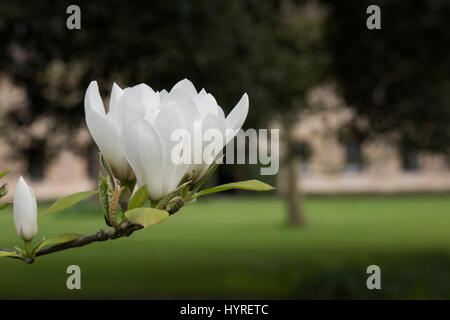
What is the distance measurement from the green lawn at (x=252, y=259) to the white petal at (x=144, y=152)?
733 cm

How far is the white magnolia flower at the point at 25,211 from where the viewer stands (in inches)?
27.7

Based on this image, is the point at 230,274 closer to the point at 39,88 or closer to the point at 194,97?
the point at 39,88

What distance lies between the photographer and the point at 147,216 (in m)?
0.64

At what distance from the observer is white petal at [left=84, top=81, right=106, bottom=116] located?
643 millimetres

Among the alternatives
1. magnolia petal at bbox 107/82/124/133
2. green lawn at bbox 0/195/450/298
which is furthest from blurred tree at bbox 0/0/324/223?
magnolia petal at bbox 107/82/124/133

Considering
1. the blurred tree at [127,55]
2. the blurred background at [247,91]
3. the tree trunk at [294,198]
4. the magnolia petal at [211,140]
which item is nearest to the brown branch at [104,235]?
the magnolia petal at [211,140]

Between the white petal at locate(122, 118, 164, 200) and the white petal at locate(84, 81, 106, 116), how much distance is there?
0.04 metres

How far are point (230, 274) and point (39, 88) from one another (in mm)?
5417

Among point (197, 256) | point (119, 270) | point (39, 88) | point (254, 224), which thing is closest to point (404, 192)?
point (254, 224)

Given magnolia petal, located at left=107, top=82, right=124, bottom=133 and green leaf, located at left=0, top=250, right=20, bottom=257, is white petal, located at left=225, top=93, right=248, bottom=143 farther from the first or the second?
green leaf, located at left=0, top=250, right=20, bottom=257

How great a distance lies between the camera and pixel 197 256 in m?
14.0

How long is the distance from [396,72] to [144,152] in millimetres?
8175

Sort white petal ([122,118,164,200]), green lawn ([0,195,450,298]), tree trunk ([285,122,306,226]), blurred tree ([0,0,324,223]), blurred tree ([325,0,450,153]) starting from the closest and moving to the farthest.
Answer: white petal ([122,118,164,200]) < blurred tree ([0,0,324,223]) < blurred tree ([325,0,450,153]) < green lawn ([0,195,450,298]) < tree trunk ([285,122,306,226])

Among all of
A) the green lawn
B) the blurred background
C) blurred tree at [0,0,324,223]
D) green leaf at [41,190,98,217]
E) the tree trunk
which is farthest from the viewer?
the tree trunk
